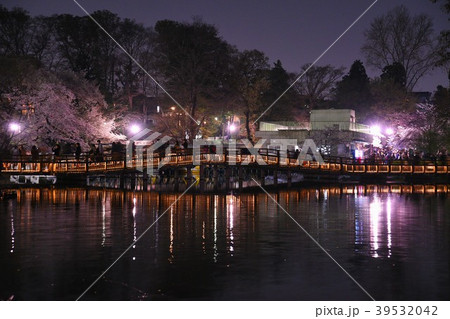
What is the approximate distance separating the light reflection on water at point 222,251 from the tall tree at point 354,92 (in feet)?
233

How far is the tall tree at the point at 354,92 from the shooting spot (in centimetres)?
10106

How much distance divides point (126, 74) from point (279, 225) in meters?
54.1

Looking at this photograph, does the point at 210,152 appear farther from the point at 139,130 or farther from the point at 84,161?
the point at 139,130

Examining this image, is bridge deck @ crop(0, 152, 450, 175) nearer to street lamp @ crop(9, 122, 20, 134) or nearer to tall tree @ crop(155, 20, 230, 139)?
street lamp @ crop(9, 122, 20, 134)

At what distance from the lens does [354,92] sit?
101 meters

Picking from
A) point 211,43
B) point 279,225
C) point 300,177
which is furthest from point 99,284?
point 211,43

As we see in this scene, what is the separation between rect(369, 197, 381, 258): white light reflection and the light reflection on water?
0.05 metres

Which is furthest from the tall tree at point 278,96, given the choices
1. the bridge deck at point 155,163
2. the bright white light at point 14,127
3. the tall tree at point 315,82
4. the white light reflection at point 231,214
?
the white light reflection at point 231,214

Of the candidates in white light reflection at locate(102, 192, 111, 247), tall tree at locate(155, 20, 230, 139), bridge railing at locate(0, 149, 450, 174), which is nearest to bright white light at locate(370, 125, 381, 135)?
tall tree at locate(155, 20, 230, 139)

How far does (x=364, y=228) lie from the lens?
2294cm

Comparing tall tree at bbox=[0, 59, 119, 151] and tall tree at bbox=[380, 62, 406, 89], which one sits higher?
tall tree at bbox=[380, 62, 406, 89]

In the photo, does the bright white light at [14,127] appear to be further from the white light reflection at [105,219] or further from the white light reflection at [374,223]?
the white light reflection at [374,223]

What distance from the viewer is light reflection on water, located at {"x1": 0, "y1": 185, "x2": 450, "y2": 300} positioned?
13.8 m
